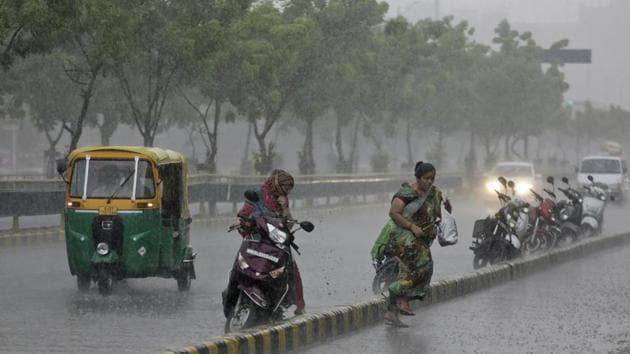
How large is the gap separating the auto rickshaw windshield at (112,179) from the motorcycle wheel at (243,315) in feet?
15.7

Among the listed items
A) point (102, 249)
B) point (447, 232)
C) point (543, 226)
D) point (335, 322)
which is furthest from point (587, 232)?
point (335, 322)

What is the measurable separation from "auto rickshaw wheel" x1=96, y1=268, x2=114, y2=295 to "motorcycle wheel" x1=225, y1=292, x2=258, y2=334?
4491 mm

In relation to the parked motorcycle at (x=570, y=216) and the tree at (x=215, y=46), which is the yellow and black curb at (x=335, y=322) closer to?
the parked motorcycle at (x=570, y=216)

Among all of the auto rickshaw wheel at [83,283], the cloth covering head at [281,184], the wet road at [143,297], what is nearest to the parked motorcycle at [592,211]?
the wet road at [143,297]

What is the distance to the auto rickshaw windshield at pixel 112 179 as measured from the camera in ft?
55.8

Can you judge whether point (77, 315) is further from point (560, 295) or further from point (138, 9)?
point (138, 9)

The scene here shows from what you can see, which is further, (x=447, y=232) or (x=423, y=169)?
(x=447, y=232)

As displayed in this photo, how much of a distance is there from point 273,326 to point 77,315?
3.13 metres

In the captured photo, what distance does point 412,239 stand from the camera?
13969mm

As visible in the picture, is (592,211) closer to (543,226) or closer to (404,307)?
(543,226)

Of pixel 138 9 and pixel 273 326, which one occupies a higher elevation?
pixel 138 9

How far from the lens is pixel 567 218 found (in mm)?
27969

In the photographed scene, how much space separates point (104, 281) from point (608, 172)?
41094 mm

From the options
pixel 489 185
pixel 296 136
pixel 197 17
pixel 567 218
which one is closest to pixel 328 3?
pixel 489 185
